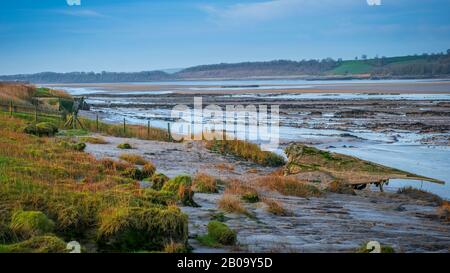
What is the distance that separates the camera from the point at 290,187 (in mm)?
16625

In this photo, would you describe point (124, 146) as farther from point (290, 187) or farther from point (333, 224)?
point (333, 224)

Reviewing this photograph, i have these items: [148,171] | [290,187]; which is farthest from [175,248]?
[290,187]

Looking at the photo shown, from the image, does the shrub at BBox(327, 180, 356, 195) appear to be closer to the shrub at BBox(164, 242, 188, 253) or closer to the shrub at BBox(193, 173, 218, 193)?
the shrub at BBox(193, 173, 218, 193)

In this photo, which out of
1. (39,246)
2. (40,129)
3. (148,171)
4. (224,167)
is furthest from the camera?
(40,129)

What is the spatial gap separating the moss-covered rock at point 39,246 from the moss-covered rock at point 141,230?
2.77ft

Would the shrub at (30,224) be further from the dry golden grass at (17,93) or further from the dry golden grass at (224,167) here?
the dry golden grass at (17,93)

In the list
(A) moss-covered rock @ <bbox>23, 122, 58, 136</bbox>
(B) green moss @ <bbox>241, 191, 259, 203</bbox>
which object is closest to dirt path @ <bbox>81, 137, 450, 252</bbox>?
(B) green moss @ <bbox>241, 191, 259, 203</bbox>

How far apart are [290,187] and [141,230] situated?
812 centimetres

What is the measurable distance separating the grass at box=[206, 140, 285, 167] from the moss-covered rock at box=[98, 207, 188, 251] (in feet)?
51.9

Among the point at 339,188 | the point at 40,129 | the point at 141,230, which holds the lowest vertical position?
the point at 339,188

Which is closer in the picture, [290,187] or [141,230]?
[141,230]

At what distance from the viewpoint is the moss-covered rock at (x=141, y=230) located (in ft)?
29.8

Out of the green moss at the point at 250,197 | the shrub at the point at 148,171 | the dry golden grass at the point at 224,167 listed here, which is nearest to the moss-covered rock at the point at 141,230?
the green moss at the point at 250,197
